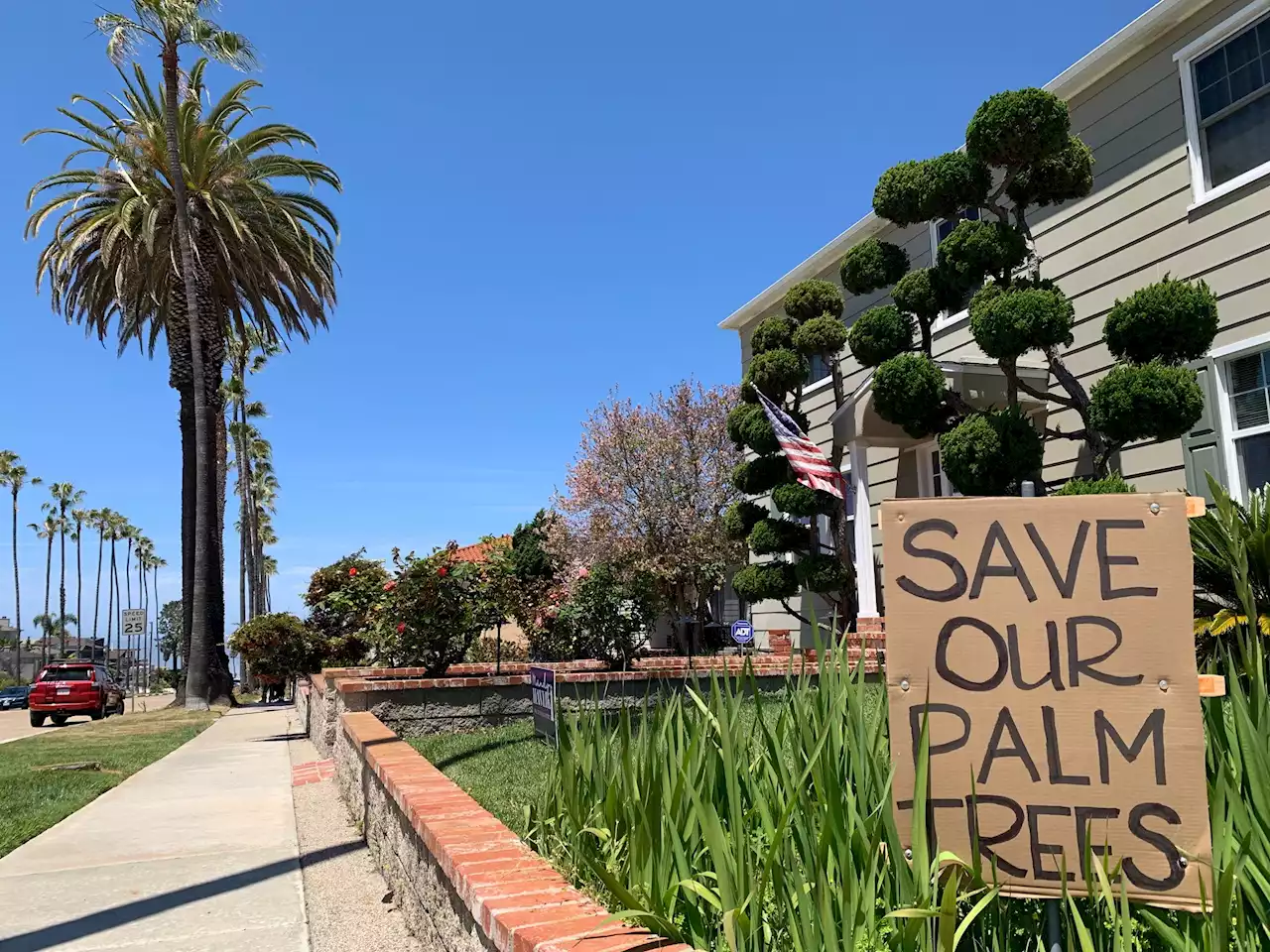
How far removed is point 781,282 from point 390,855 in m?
14.5

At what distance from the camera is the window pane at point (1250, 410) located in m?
9.12

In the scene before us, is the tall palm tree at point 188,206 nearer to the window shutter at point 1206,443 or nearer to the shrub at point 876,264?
the shrub at point 876,264

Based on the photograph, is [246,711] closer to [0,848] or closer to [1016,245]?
[0,848]

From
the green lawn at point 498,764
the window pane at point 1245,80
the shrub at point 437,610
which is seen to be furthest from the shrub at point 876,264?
the green lawn at point 498,764

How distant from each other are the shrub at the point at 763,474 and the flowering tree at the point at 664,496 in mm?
6749

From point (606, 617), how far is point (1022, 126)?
650cm

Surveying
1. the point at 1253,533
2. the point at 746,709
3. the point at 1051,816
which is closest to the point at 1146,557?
the point at 1051,816

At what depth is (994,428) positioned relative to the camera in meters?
9.48

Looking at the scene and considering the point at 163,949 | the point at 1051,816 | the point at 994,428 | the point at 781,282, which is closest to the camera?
the point at 1051,816

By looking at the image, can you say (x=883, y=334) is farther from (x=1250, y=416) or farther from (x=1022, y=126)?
(x=1250, y=416)

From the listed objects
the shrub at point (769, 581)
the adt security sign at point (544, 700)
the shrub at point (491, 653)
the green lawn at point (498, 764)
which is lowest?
the green lawn at point (498, 764)

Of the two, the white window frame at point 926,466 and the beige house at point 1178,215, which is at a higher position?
the beige house at point 1178,215

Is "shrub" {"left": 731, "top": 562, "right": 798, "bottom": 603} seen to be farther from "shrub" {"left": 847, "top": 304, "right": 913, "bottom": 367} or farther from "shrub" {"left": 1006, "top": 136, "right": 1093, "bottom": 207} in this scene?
"shrub" {"left": 1006, "top": 136, "right": 1093, "bottom": 207}

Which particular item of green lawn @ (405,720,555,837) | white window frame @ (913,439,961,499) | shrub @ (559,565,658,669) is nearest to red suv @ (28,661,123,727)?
shrub @ (559,565,658,669)
